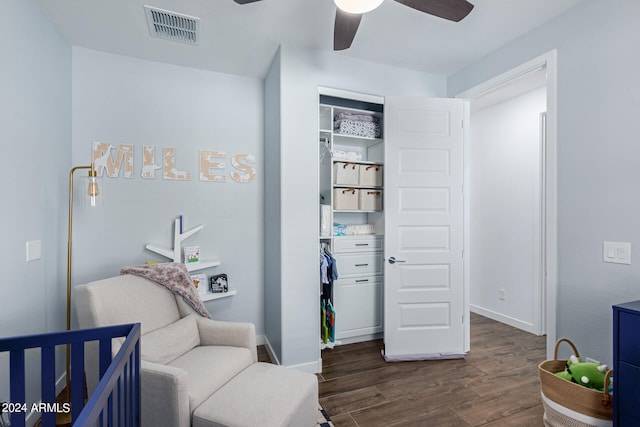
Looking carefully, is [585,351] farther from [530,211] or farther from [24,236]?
[24,236]

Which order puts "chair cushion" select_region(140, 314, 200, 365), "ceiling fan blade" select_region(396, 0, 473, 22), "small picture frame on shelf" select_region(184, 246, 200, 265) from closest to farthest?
"ceiling fan blade" select_region(396, 0, 473, 22) < "chair cushion" select_region(140, 314, 200, 365) < "small picture frame on shelf" select_region(184, 246, 200, 265)

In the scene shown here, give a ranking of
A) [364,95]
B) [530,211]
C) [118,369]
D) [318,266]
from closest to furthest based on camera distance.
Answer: [118,369]
[318,266]
[364,95]
[530,211]

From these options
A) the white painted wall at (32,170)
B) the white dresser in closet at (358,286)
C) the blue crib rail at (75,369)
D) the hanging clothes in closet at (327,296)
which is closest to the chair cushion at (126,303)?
the white painted wall at (32,170)

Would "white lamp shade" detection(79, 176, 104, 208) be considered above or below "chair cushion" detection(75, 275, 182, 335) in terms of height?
above

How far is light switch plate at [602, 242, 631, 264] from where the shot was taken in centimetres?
180

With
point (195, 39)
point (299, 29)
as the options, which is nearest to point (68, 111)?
point (195, 39)

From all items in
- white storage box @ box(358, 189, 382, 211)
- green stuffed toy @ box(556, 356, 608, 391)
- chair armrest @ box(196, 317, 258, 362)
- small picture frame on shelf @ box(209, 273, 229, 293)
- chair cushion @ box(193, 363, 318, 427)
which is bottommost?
chair cushion @ box(193, 363, 318, 427)

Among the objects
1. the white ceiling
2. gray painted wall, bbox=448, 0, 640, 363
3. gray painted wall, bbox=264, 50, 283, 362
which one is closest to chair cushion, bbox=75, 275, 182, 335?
gray painted wall, bbox=264, 50, 283, 362

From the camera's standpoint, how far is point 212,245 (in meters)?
2.95

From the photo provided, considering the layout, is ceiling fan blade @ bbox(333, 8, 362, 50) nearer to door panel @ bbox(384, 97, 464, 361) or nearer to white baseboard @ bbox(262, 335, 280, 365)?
door panel @ bbox(384, 97, 464, 361)

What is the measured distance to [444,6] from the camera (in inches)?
66.1

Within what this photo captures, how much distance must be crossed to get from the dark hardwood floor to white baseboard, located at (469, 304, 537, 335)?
0.83ft

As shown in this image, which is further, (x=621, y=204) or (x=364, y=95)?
(x=364, y=95)

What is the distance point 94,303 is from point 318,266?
5.02ft
